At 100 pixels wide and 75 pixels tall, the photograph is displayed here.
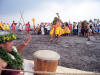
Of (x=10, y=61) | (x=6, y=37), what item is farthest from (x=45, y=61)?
(x=6, y=37)

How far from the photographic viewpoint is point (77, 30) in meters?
15.8

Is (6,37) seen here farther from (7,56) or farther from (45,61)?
(45,61)

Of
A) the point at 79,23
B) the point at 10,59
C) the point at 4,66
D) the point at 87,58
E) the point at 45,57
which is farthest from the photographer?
the point at 79,23

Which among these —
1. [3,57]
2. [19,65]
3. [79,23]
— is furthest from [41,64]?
[79,23]

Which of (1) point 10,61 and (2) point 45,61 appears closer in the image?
(1) point 10,61

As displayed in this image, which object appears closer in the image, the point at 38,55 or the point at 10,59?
the point at 10,59

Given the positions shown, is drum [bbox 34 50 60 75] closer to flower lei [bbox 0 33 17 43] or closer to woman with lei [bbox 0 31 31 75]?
woman with lei [bbox 0 31 31 75]

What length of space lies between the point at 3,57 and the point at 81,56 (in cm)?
600

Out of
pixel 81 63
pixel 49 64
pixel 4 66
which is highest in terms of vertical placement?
pixel 4 66

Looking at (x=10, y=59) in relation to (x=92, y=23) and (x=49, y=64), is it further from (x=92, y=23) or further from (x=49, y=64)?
(x=92, y=23)

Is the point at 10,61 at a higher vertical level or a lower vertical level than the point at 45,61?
higher

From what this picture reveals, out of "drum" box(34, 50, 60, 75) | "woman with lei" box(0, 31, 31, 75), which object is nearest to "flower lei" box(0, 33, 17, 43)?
"woman with lei" box(0, 31, 31, 75)

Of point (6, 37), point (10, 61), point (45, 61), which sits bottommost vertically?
point (45, 61)

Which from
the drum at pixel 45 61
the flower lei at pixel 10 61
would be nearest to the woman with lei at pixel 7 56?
the flower lei at pixel 10 61
